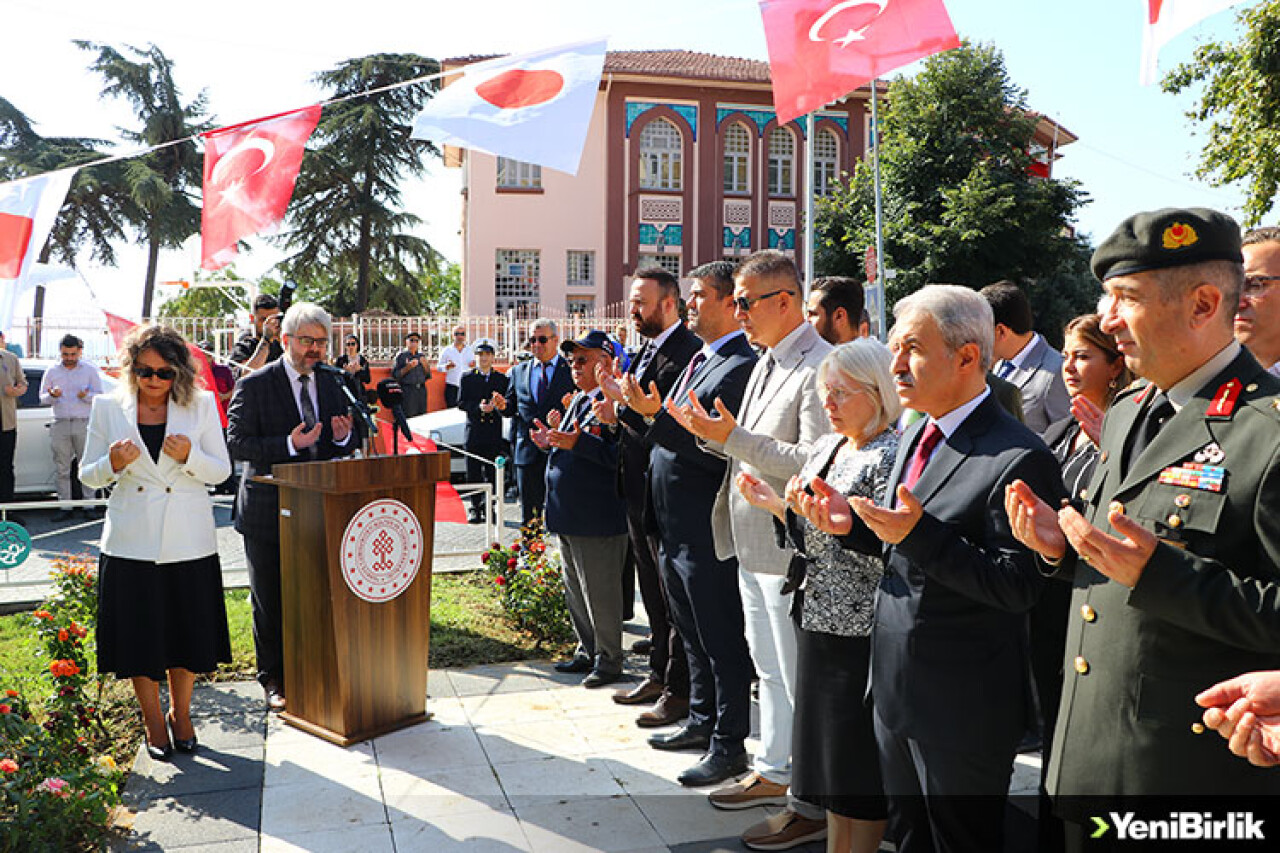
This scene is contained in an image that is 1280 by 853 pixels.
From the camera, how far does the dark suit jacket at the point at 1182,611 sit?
1.81 meters

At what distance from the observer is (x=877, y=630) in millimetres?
2787

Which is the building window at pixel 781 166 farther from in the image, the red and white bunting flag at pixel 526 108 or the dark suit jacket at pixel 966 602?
the dark suit jacket at pixel 966 602

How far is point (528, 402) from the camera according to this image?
790 centimetres

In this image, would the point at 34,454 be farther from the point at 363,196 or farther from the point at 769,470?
the point at 363,196

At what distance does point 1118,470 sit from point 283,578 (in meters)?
4.08

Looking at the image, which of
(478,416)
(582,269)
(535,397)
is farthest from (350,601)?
(582,269)

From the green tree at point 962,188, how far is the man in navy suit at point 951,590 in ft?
81.6

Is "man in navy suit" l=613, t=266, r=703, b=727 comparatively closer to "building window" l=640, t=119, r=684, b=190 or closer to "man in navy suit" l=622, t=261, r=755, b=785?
"man in navy suit" l=622, t=261, r=755, b=785

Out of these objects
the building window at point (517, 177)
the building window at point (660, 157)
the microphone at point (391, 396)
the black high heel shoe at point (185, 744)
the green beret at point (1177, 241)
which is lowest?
the black high heel shoe at point (185, 744)

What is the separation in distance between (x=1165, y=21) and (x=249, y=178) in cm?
496

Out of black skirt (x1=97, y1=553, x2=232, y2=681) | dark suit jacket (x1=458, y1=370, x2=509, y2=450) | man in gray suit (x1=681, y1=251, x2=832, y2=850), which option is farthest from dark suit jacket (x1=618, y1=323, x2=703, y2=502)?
dark suit jacket (x1=458, y1=370, x2=509, y2=450)

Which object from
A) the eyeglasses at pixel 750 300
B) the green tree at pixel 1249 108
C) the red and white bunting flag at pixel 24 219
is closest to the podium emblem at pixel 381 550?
the eyeglasses at pixel 750 300

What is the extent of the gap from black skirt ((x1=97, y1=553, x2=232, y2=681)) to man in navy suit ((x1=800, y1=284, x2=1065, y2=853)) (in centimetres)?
344

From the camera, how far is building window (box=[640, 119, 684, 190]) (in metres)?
31.6
